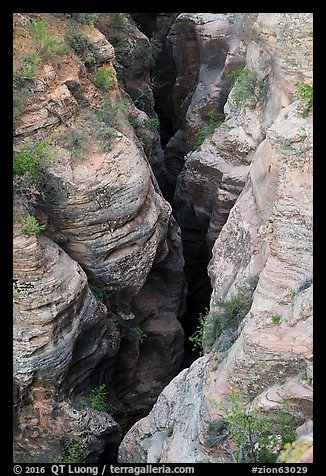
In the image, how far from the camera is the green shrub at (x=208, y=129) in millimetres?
13797

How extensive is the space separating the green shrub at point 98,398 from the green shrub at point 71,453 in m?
0.85

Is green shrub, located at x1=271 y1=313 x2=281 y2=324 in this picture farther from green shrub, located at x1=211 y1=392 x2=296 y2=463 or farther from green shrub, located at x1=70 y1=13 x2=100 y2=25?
green shrub, located at x1=70 y1=13 x2=100 y2=25

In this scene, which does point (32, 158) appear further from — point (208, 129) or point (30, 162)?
point (208, 129)

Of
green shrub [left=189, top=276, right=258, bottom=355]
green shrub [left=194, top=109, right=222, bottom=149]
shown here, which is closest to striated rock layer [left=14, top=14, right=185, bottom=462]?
green shrub [left=189, top=276, right=258, bottom=355]

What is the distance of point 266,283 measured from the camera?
7.88 metres

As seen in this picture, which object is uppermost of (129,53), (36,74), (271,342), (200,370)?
(129,53)

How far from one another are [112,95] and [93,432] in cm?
685

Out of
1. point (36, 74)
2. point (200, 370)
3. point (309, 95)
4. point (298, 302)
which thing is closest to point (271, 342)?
point (298, 302)

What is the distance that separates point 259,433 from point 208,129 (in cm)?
853

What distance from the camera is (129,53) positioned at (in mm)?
13109

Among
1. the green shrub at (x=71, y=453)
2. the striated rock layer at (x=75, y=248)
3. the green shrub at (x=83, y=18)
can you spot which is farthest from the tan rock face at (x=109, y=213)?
the green shrub at (x=71, y=453)

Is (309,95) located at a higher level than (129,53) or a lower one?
lower

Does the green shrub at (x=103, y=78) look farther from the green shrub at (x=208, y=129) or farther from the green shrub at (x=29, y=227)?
the green shrub at (x=208, y=129)
